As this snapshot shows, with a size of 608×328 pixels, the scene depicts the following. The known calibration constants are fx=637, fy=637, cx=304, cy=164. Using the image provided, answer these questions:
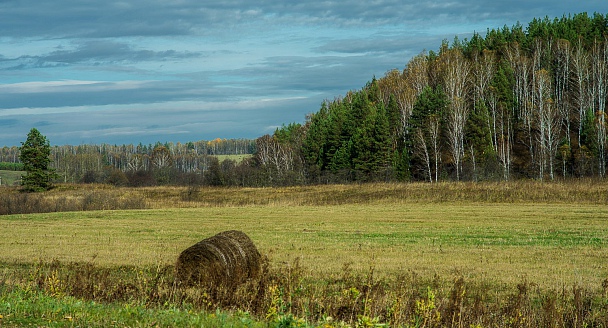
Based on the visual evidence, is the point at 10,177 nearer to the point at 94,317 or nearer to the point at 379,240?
the point at 379,240

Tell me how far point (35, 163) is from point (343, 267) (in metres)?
76.4

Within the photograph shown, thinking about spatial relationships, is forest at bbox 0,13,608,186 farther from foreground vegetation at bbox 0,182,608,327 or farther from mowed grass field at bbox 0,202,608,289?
mowed grass field at bbox 0,202,608,289

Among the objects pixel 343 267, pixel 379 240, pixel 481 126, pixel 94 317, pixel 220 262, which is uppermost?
pixel 481 126

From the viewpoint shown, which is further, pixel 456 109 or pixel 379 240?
pixel 456 109

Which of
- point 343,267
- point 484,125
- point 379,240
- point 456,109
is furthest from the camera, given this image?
point 484,125

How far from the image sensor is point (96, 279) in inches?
567

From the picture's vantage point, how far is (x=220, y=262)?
16.2 metres

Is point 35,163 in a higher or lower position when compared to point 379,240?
higher

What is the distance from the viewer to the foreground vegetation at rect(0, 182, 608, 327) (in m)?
11.2

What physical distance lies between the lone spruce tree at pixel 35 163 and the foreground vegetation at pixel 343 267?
40059mm

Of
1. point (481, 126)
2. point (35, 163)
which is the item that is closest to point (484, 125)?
point (481, 126)

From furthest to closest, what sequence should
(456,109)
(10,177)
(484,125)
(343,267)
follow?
(10,177), (484,125), (456,109), (343,267)

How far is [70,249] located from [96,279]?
438 inches

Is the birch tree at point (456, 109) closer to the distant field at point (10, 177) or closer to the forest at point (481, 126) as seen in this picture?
the forest at point (481, 126)
